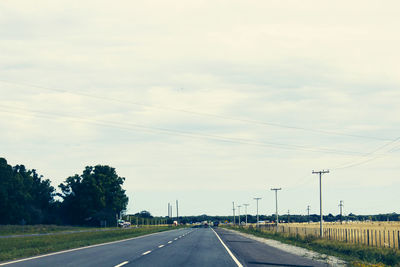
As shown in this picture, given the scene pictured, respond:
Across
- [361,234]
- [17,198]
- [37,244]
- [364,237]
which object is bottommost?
[37,244]

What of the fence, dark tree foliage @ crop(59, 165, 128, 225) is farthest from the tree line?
the fence

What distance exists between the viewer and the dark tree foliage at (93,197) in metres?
118

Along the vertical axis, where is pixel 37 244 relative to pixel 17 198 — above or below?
below

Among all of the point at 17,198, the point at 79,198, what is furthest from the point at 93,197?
the point at 17,198

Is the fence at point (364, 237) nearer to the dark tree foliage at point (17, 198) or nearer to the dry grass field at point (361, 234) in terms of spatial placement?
the dry grass field at point (361, 234)

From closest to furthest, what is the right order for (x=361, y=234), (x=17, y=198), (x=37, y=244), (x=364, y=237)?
1. (x=37, y=244)
2. (x=364, y=237)
3. (x=361, y=234)
4. (x=17, y=198)

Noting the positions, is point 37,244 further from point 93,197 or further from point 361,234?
point 93,197

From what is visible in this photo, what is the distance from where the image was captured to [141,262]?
1827 centimetres

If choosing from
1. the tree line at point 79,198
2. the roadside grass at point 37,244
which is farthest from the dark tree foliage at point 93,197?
the roadside grass at point 37,244

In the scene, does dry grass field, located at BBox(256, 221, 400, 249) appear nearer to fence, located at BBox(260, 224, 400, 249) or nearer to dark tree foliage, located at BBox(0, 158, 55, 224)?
fence, located at BBox(260, 224, 400, 249)

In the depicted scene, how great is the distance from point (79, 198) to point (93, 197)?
13.2 feet

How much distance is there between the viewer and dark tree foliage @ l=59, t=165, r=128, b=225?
117625mm

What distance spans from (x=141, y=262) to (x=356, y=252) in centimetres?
1323

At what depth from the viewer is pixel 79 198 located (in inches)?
4722
